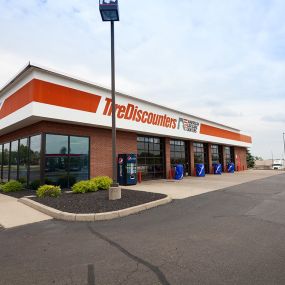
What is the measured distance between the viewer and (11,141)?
691 inches

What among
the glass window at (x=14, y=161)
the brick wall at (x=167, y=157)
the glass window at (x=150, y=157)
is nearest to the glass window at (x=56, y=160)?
the glass window at (x=14, y=161)

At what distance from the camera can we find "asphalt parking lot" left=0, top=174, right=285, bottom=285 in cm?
385

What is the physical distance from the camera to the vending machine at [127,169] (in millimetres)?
15969

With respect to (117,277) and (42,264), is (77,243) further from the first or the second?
(117,277)

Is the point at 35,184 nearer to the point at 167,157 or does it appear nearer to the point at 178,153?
the point at 167,157

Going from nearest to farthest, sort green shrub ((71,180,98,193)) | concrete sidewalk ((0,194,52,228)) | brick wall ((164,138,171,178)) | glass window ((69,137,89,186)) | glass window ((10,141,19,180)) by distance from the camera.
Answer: concrete sidewalk ((0,194,52,228))
green shrub ((71,180,98,193))
glass window ((69,137,89,186))
glass window ((10,141,19,180))
brick wall ((164,138,171,178))

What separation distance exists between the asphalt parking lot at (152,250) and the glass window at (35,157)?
6.82 metres

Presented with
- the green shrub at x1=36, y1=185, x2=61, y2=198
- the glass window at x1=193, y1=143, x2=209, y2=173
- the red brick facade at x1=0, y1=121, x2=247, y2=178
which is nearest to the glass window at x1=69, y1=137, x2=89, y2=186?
the red brick facade at x1=0, y1=121, x2=247, y2=178

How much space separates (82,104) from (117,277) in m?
11.4

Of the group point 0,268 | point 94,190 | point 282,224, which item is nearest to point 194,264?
point 0,268

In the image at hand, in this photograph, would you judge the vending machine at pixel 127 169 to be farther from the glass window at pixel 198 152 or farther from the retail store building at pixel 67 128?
the glass window at pixel 198 152

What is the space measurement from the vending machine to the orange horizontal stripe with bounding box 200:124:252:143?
40.5 ft

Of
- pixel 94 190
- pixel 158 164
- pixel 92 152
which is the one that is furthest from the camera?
pixel 158 164

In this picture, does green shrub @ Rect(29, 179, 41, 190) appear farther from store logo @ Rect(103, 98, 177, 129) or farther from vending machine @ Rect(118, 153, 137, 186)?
store logo @ Rect(103, 98, 177, 129)
